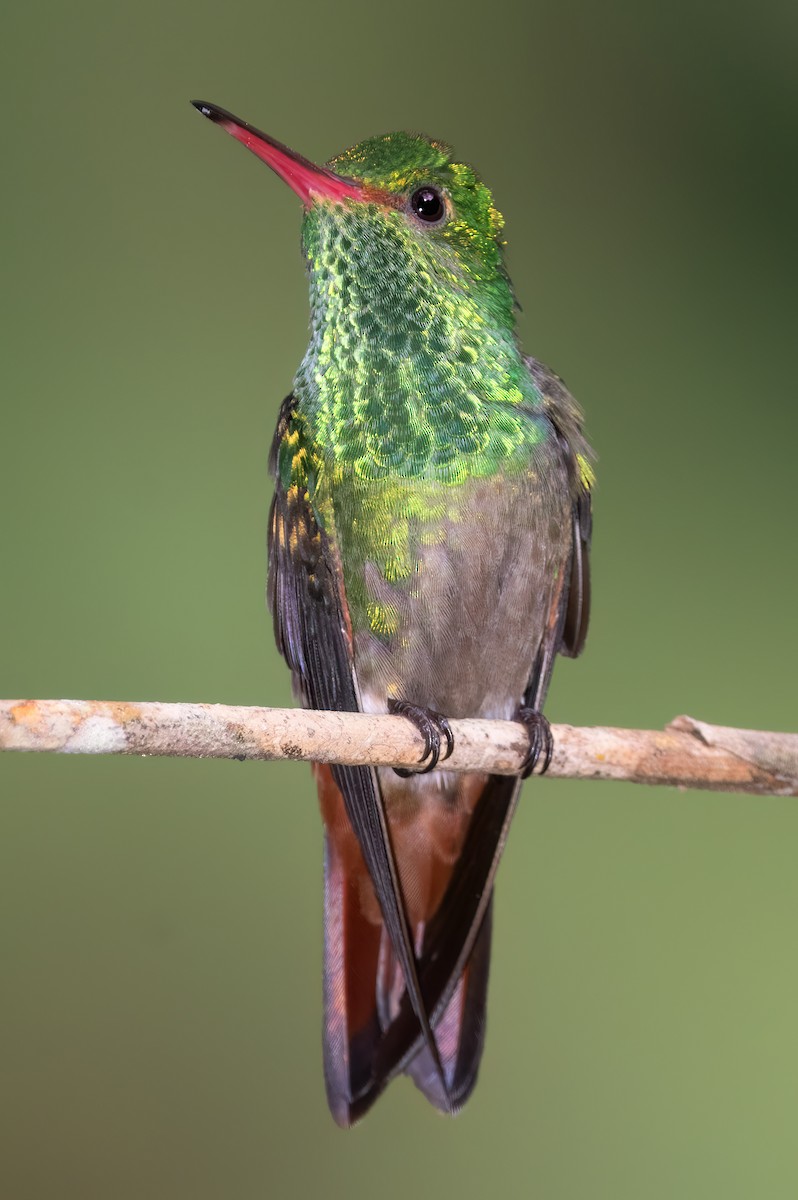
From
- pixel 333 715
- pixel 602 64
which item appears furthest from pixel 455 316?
Result: pixel 602 64

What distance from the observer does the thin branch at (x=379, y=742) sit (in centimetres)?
111

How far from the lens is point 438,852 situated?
1.78m

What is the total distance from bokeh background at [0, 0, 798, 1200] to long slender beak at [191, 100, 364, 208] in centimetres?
75

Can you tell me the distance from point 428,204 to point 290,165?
24cm

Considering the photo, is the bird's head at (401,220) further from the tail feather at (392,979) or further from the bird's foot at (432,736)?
the tail feather at (392,979)

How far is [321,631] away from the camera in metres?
1.67

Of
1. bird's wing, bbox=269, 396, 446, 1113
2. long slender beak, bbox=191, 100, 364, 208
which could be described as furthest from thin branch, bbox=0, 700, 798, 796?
long slender beak, bbox=191, 100, 364, 208

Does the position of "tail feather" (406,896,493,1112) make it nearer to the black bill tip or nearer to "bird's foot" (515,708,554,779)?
"bird's foot" (515,708,554,779)

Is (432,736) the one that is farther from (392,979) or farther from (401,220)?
(401,220)

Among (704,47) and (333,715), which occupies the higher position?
(704,47)

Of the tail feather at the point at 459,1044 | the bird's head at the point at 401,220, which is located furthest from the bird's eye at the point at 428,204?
the tail feather at the point at 459,1044

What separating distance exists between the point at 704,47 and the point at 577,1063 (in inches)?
87.5

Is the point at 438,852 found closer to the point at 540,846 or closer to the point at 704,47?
the point at 540,846

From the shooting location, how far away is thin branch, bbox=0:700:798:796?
1108 mm
